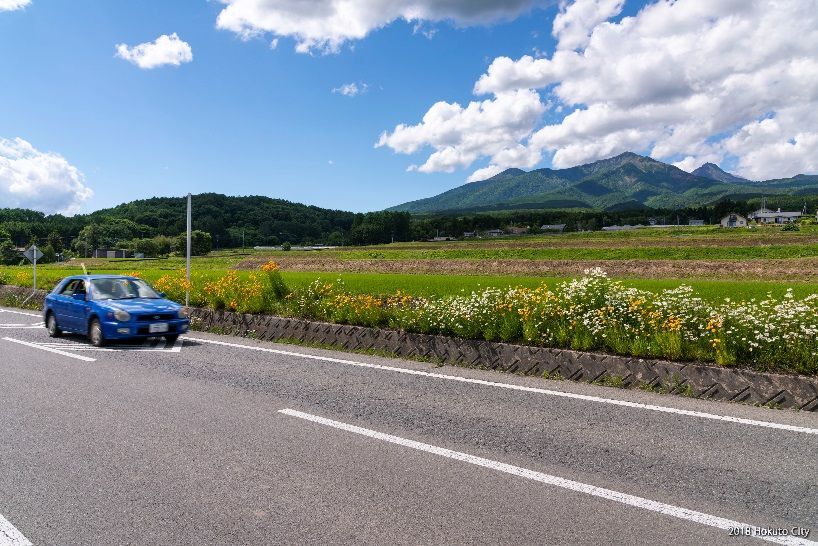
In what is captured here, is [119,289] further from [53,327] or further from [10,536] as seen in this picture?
[10,536]

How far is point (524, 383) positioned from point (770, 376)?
2936 millimetres

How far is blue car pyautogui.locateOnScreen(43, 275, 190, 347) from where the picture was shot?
38.1 feet

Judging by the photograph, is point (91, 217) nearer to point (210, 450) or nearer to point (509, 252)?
point (509, 252)

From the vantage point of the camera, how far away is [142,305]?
12.1 meters

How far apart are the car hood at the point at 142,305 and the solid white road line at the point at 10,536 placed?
884 centimetres

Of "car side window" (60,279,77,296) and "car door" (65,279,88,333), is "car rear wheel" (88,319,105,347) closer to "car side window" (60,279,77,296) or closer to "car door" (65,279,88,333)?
"car door" (65,279,88,333)

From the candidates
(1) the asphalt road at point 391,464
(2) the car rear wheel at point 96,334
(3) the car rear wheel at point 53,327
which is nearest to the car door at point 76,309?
(2) the car rear wheel at point 96,334

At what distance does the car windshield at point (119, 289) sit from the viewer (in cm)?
1271

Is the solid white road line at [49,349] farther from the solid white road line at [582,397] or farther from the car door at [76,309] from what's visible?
the solid white road line at [582,397]

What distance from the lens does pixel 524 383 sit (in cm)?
758

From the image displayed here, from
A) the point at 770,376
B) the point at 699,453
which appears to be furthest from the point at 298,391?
the point at 770,376

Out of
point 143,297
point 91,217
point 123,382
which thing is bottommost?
point 123,382

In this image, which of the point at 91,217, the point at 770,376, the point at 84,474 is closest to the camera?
the point at 84,474

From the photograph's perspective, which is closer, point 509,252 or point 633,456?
point 633,456
